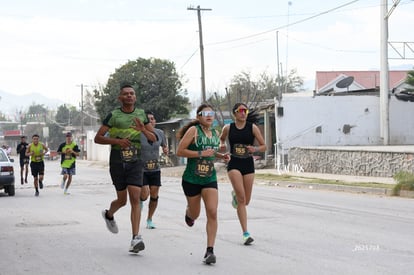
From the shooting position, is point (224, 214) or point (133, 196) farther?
point (224, 214)

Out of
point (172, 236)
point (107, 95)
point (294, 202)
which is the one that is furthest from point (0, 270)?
point (107, 95)

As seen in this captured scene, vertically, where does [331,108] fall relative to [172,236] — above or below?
above

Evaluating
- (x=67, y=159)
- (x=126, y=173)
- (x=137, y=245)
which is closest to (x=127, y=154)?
(x=126, y=173)

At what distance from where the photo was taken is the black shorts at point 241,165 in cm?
1011

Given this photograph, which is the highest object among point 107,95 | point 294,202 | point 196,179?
point 107,95

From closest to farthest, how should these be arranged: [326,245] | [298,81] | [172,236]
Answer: [326,245], [172,236], [298,81]

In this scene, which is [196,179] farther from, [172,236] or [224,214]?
[224,214]

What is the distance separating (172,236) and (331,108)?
2810 centimetres

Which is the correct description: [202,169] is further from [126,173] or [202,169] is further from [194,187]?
[126,173]

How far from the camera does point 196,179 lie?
870 centimetres

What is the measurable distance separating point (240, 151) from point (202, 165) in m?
1.52

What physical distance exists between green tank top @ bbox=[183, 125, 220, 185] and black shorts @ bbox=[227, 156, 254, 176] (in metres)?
1.20

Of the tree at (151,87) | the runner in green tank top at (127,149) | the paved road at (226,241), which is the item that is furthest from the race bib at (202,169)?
the tree at (151,87)

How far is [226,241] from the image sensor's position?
10266 millimetres
